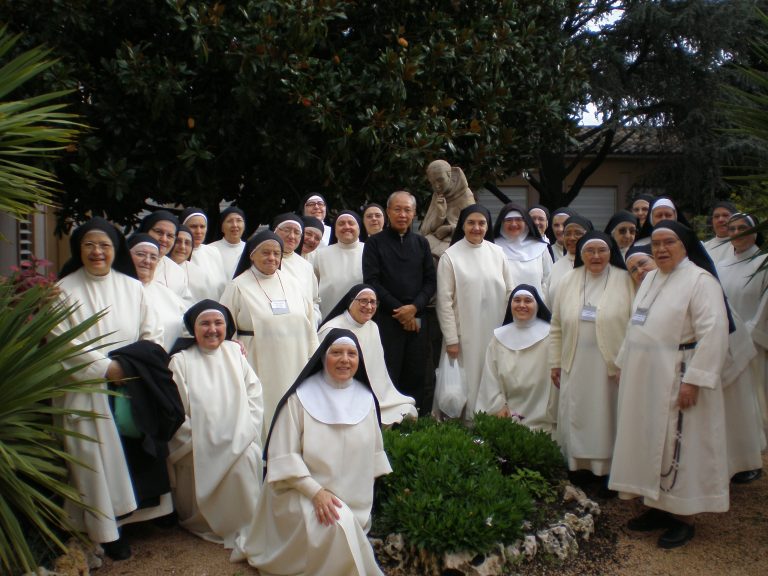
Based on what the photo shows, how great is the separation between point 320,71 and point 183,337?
4.06 meters

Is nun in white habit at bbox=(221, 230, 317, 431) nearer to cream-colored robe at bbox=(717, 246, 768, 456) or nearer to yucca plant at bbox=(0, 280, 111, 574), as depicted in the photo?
yucca plant at bbox=(0, 280, 111, 574)

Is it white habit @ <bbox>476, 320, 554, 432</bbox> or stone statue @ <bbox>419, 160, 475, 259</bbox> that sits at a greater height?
stone statue @ <bbox>419, 160, 475, 259</bbox>

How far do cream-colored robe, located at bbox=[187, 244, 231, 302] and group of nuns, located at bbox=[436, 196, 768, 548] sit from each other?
74.3 inches

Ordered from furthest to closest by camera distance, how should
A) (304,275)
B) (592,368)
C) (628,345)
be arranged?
(304,275)
(592,368)
(628,345)

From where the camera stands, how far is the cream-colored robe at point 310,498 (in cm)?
415

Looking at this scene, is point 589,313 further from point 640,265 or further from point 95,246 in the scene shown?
point 95,246

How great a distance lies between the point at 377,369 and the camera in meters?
6.18

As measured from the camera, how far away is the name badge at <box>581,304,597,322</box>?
5.76 m

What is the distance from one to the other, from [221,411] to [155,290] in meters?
0.95

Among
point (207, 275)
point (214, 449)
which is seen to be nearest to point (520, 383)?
point (214, 449)

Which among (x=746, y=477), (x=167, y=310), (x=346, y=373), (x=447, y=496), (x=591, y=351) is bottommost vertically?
(x=746, y=477)

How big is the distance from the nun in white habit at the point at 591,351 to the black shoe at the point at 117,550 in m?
3.18

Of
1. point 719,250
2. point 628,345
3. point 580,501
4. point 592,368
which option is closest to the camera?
point 628,345

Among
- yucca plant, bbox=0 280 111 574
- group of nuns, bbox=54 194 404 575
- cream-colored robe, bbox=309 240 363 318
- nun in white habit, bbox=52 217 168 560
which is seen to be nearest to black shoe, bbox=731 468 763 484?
group of nuns, bbox=54 194 404 575
